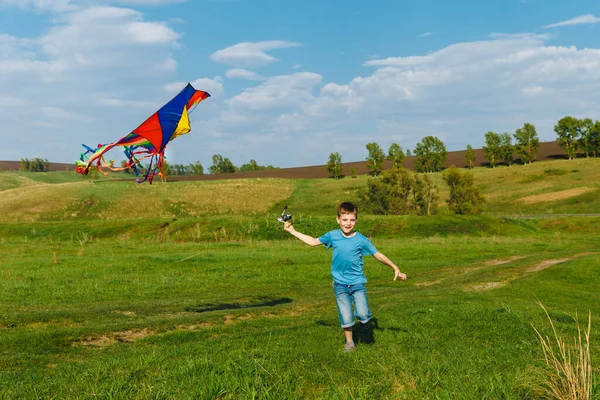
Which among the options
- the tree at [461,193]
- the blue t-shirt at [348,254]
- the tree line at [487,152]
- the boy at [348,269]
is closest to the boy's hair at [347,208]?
the boy at [348,269]

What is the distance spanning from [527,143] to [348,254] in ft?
523

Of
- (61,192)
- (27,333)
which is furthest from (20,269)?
(61,192)

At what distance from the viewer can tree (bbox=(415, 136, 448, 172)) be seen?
158 meters

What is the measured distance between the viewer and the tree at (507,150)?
513 feet

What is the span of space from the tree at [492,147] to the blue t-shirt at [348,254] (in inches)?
6179

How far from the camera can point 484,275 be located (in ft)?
83.7

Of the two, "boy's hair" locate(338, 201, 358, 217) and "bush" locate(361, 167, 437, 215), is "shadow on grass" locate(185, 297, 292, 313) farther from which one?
"bush" locate(361, 167, 437, 215)

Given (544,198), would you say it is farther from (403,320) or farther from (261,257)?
(403,320)

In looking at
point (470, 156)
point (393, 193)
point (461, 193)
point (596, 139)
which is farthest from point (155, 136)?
point (470, 156)

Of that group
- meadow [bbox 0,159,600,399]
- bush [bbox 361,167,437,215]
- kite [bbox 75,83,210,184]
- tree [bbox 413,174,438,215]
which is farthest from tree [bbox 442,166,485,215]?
kite [bbox 75,83,210,184]

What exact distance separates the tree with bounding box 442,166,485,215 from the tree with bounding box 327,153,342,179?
81.2 m

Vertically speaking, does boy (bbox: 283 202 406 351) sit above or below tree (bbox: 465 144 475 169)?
below

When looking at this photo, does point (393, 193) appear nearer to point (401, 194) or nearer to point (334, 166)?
point (401, 194)

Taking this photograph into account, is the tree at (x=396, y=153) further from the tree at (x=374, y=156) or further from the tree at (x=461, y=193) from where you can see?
the tree at (x=461, y=193)
